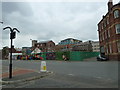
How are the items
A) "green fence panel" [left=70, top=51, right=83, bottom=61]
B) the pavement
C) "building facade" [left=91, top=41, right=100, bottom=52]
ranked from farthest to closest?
"building facade" [left=91, top=41, right=100, bottom=52] < "green fence panel" [left=70, top=51, right=83, bottom=61] < the pavement

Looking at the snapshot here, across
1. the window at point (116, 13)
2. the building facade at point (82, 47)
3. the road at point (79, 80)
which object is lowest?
the road at point (79, 80)

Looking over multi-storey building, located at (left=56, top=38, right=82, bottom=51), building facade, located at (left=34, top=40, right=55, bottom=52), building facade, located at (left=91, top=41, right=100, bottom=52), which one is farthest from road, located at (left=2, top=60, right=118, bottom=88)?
building facade, located at (left=91, top=41, right=100, bottom=52)

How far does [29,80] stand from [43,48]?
74.6 metres

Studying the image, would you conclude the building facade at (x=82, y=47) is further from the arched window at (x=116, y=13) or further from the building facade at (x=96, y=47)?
the arched window at (x=116, y=13)

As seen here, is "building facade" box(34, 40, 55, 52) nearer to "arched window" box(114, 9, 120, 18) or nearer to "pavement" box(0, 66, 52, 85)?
"arched window" box(114, 9, 120, 18)

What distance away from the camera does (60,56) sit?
38625mm

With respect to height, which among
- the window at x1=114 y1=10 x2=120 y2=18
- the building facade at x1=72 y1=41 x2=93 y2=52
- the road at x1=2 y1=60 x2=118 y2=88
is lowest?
the road at x1=2 y1=60 x2=118 y2=88

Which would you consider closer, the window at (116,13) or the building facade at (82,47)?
the window at (116,13)

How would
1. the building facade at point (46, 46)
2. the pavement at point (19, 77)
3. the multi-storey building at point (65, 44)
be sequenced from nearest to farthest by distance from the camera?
the pavement at point (19, 77), the building facade at point (46, 46), the multi-storey building at point (65, 44)

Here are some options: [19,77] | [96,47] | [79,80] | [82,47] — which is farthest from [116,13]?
[96,47]

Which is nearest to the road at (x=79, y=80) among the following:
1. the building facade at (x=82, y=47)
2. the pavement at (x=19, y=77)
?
the pavement at (x=19, y=77)

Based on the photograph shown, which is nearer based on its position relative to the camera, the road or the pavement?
the road

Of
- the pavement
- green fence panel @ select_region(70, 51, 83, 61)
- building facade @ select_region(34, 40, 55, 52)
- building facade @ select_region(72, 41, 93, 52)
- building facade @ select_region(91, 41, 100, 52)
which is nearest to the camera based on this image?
the pavement

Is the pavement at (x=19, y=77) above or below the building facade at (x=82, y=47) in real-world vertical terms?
below
